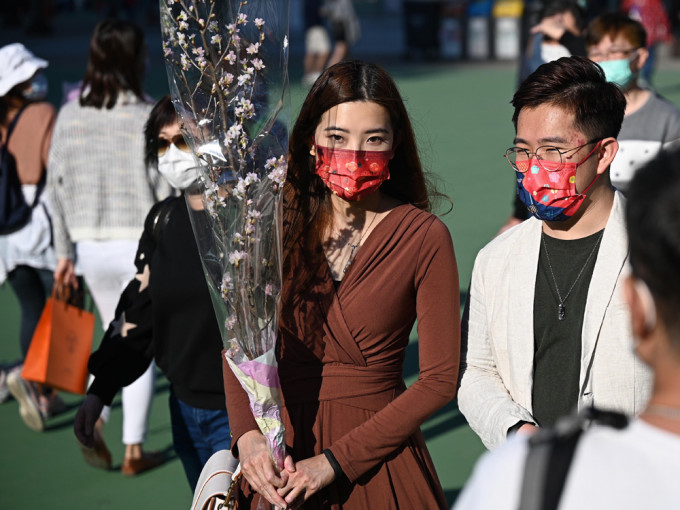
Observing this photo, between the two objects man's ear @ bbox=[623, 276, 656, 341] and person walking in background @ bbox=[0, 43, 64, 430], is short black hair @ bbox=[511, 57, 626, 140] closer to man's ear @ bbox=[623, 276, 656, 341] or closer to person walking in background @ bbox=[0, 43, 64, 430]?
man's ear @ bbox=[623, 276, 656, 341]

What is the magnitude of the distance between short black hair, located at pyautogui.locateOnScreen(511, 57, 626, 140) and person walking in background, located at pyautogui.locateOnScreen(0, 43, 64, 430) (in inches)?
145

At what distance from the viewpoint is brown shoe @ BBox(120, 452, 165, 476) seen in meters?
4.92

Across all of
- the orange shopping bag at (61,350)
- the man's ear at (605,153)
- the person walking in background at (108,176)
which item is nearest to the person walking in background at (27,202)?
the person walking in background at (108,176)

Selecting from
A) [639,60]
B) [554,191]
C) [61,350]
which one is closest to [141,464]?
[61,350]

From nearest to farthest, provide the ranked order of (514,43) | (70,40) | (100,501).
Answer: (100,501) → (514,43) → (70,40)

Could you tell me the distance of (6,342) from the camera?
6832mm

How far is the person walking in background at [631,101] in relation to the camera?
15.4ft

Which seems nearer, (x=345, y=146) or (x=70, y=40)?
(x=345, y=146)

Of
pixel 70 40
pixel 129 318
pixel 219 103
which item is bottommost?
pixel 70 40

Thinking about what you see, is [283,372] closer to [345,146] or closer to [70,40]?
[345,146]

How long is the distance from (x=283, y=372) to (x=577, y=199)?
95cm

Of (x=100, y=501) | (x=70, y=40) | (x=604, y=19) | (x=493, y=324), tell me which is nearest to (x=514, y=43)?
(x=70, y=40)

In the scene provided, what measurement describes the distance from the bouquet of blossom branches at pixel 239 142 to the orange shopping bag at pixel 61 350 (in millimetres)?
2317

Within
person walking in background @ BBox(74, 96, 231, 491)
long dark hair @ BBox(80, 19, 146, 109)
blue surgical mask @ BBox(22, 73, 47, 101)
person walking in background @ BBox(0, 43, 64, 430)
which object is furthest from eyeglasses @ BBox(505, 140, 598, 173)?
blue surgical mask @ BBox(22, 73, 47, 101)
